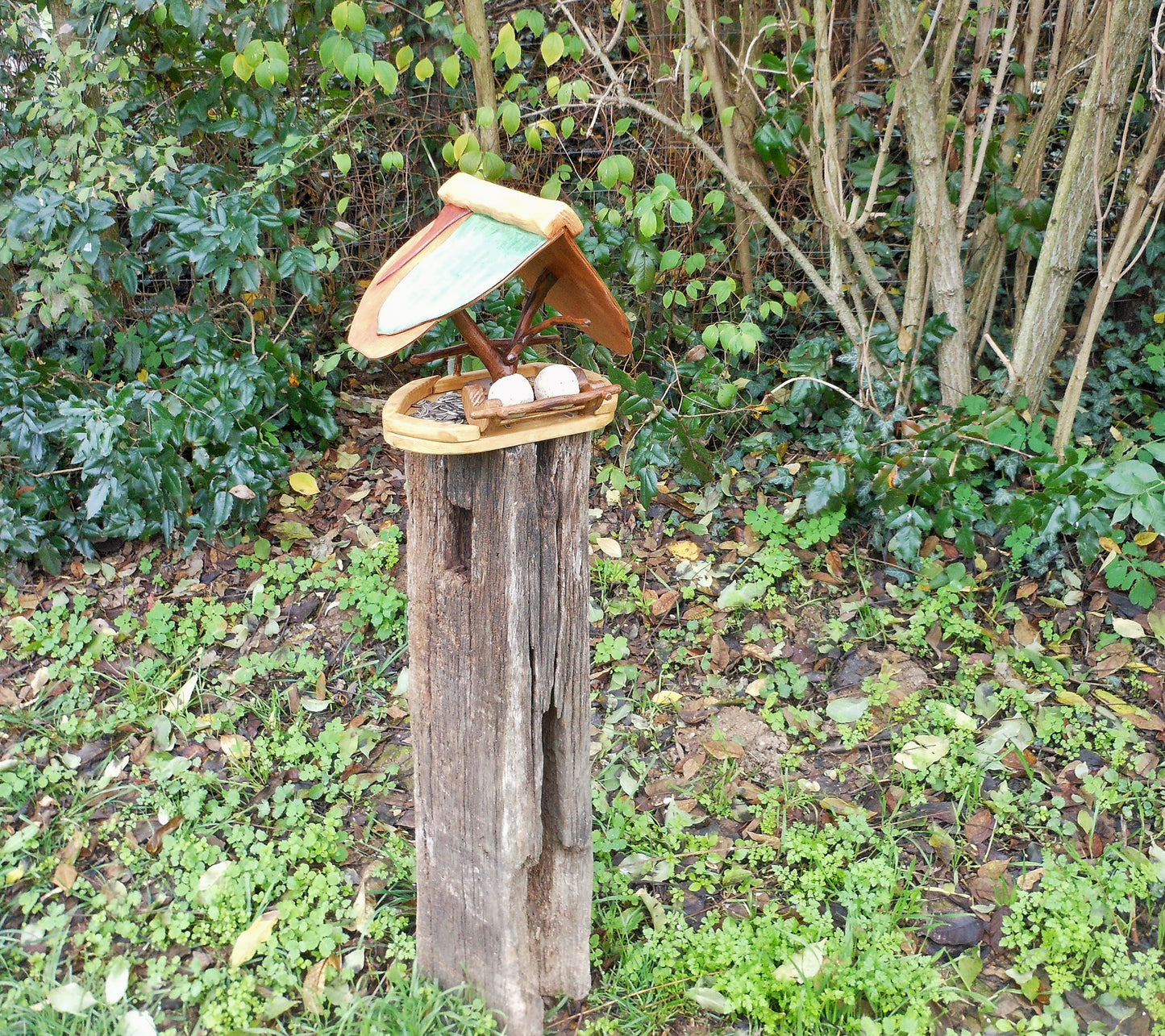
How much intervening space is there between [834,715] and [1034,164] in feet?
7.06

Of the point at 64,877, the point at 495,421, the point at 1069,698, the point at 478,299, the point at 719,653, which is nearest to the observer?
the point at 478,299

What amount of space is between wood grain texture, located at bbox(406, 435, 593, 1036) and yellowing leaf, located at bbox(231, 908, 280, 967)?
43cm

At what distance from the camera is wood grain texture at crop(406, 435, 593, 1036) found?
68.8 inches

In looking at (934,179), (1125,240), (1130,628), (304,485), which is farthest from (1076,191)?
(304,485)

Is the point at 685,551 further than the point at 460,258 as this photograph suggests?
Yes

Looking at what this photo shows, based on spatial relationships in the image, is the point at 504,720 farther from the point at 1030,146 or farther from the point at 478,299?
the point at 1030,146

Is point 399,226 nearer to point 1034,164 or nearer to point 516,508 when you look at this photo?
point 1034,164

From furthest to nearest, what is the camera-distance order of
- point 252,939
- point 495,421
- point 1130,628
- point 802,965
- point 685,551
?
point 685,551
point 1130,628
point 252,939
point 802,965
point 495,421

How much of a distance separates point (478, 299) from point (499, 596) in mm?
575

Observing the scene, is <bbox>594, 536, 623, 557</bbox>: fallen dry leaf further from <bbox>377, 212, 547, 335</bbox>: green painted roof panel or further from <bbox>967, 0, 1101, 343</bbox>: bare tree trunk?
<bbox>377, 212, 547, 335</bbox>: green painted roof panel

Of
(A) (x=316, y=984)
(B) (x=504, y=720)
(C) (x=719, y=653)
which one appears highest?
(B) (x=504, y=720)

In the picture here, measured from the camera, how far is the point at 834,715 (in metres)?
2.89

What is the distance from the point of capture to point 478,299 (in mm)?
1468

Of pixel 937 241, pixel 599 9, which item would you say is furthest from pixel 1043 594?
pixel 599 9
